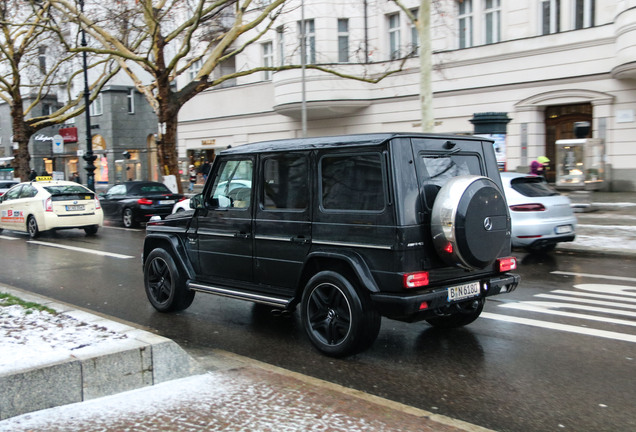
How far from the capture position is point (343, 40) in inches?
1094

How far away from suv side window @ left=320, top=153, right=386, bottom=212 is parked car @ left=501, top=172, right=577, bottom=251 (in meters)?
6.29

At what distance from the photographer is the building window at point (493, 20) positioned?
23.7 m

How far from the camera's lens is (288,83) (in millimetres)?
27453

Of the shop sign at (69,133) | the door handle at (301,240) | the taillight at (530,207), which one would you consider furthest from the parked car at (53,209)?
the shop sign at (69,133)

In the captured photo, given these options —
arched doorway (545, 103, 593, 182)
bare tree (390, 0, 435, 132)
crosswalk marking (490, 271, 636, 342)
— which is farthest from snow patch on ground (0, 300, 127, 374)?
arched doorway (545, 103, 593, 182)

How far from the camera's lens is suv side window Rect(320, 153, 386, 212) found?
17.7 ft

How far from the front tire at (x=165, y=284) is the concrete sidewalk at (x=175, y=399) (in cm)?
221

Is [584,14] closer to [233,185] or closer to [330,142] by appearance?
[233,185]

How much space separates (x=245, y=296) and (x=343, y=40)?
23211 millimetres

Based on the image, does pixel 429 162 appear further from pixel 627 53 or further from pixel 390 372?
pixel 627 53

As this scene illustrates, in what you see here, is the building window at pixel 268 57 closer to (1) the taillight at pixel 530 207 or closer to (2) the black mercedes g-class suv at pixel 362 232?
(1) the taillight at pixel 530 207

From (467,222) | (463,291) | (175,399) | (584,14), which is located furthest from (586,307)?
(584,14)

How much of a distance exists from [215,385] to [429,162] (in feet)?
8.75

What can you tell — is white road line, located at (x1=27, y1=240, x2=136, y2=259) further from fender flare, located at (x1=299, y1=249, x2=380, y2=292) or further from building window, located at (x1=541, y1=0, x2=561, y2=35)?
building window, located at (x1=541, y1=0, x2=561, y2=35)
